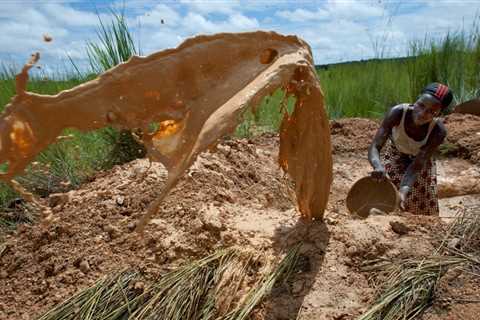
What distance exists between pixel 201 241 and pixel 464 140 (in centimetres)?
392

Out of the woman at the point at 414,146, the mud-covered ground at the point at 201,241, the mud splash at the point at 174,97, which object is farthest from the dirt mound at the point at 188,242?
the woman at the point at 414,146

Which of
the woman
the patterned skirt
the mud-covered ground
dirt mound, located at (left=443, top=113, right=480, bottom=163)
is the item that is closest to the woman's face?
the woman

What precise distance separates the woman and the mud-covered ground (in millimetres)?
646

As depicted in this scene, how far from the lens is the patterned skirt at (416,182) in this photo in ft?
11.4

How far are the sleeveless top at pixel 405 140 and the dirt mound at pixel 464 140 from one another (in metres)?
2.21

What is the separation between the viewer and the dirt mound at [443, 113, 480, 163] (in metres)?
5.22

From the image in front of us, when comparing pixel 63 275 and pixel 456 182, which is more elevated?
pixel 63 275

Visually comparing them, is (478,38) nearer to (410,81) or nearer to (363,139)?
(410,81)

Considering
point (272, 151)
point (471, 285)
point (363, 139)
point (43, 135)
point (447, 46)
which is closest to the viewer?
point (43, 135)

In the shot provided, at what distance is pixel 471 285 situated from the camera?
2.04m

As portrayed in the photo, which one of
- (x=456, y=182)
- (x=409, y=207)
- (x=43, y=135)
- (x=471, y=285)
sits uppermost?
(x=43, y=135)

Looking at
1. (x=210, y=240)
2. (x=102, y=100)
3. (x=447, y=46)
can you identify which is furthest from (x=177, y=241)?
(x=447, y=46)

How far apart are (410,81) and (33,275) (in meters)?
5.55

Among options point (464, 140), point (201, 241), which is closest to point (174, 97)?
point (201, 241)
